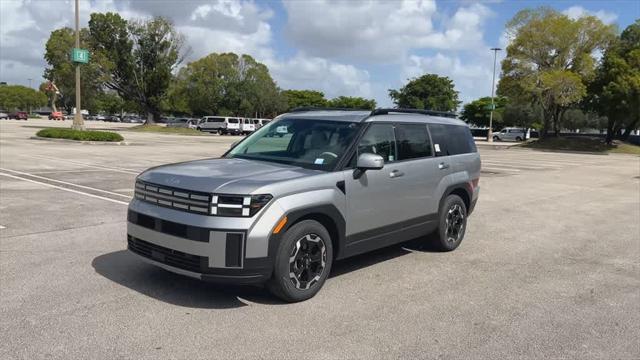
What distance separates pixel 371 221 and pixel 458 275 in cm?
125

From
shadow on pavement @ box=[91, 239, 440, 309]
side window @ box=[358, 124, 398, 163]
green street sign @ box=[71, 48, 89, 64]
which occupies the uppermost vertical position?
green street sign @ box=[71, 48, 89, 64]

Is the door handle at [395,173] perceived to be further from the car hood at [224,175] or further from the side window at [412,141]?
the car hood at [224,175]

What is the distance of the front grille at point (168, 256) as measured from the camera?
439 cm

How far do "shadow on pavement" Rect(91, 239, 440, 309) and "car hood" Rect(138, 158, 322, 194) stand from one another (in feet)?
3.36

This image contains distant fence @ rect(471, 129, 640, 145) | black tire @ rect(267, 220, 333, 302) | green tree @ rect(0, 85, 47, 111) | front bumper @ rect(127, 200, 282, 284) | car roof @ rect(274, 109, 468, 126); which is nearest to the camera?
front bumper @ rect(127, 200, 282, 284)

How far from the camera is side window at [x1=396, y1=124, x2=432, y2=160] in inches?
238

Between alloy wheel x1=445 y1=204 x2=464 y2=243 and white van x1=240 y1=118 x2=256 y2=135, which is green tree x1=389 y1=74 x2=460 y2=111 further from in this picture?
alloy wheel x1=445 y1=204 x2=464 y2=243

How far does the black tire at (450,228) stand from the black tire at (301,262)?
2.16m

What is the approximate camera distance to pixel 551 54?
45312 mm

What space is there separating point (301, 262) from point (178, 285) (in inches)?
50.1

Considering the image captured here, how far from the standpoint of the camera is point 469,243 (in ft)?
24.6

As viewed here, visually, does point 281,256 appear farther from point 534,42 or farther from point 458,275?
point 534,42

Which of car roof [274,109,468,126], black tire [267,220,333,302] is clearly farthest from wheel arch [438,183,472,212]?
black tire [267,220,333,302]

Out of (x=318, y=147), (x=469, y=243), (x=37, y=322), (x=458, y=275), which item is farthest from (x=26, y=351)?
(x=469, y=243)
